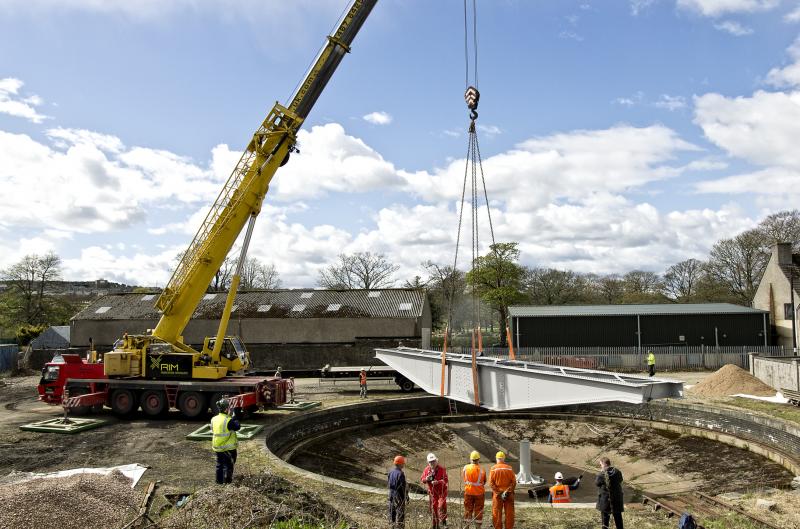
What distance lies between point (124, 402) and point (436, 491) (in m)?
12.8

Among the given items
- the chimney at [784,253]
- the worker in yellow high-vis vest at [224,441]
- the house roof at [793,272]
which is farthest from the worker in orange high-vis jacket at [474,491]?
the chimney at [784,253]

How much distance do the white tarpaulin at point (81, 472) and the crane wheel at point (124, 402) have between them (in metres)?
6.18

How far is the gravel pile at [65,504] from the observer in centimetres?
671

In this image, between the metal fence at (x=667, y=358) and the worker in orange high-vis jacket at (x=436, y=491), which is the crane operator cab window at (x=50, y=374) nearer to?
the worker in orange high-vis jacket at (x=436, y=491)

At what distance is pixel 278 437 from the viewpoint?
15062 mm

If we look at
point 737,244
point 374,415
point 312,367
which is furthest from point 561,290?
point 374,415

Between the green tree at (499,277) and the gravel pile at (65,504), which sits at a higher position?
the green tree at (499,277)

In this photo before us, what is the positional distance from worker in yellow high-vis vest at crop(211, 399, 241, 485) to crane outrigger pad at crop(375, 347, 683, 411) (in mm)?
5379

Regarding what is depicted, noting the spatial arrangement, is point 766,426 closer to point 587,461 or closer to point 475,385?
point 587,461

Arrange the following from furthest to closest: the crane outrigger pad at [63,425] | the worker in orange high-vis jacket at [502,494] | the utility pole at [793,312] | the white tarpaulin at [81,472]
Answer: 1. the utility pole at [793,312]
2. the crane outrigger pad at [63,425]
3. the white tarpaulin at [81,472]
4. the worker in orange high-vis jacket at [502,494]

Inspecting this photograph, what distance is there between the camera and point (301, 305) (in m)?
34.6

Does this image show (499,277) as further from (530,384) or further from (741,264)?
(530,384)

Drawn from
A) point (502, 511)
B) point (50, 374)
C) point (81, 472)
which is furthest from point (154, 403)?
point (502, 511)

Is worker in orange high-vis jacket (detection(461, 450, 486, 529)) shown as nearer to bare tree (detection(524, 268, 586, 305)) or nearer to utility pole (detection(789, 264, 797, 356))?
utility pole (detection(789, 264, 797, 356))
